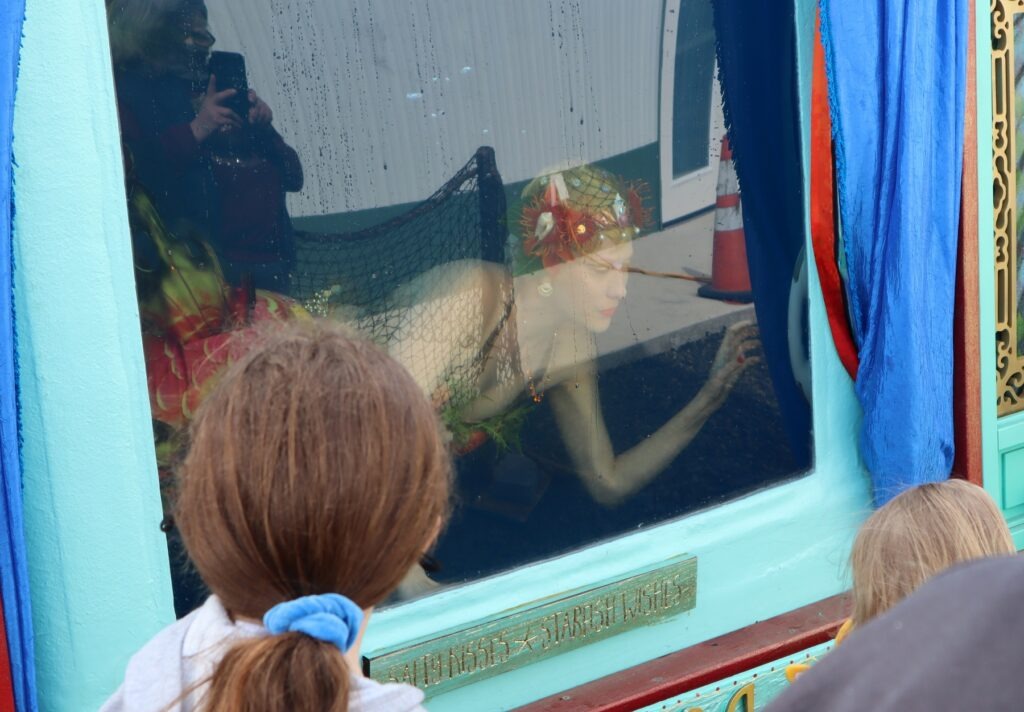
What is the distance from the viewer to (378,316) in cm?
210

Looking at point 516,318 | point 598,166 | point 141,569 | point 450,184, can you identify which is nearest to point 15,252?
point 141,569

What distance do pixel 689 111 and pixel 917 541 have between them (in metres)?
1.16

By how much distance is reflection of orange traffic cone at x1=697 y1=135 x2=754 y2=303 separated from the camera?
2531mm

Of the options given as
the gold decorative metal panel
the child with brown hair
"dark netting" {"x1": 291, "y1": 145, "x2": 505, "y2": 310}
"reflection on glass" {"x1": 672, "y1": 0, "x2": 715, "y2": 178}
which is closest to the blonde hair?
the child with brown hair

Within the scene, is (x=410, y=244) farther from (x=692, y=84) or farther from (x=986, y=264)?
(x=986, y=264)

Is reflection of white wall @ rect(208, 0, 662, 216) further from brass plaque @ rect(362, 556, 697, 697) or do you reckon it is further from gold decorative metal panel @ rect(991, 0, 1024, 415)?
gold decorative metal panel @ rect(991, 0, 1024, 415)

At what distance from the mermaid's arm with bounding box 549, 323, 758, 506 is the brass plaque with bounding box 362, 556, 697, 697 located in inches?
8.0

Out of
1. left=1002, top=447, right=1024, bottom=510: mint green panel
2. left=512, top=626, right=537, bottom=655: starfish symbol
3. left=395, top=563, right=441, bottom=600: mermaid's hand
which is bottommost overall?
left=1002, top=447, right=1024, bottom=510: mint green panel

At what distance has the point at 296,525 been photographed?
3.20ft

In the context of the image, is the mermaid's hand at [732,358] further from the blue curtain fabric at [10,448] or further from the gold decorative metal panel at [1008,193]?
the blue curtain fabric at [10,448]

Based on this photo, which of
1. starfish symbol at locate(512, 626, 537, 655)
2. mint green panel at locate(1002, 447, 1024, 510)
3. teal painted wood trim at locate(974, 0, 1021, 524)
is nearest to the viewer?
starfish symbol at locate(512, 626, 537, 655)

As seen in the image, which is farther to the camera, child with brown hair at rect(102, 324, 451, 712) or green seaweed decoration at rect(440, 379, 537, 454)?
green seaweed decoration at rect(440, 379, 537, 454)

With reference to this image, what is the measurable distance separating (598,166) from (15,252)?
1.13m

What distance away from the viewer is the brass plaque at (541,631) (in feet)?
7.11
